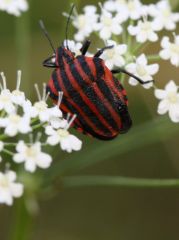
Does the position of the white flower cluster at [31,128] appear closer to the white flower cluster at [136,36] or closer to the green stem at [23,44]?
the white flower cluster at [136,36]

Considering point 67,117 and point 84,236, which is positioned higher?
point 67,117

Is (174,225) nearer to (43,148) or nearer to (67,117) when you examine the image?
(43,148)

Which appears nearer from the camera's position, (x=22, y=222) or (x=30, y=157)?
(x=30, y=157)

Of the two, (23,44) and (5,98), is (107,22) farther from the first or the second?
(5,98)

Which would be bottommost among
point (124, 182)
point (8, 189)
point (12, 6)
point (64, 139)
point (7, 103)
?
point (124, 182)

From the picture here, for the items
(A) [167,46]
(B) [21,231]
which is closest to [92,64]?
(A) [167,46]

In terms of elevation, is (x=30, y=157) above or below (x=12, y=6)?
below

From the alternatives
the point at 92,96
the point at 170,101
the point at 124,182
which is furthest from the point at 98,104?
the point at 124,182

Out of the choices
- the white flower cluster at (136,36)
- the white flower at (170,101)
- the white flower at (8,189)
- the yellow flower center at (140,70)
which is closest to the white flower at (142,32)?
the white flower cluster at (136,36)
